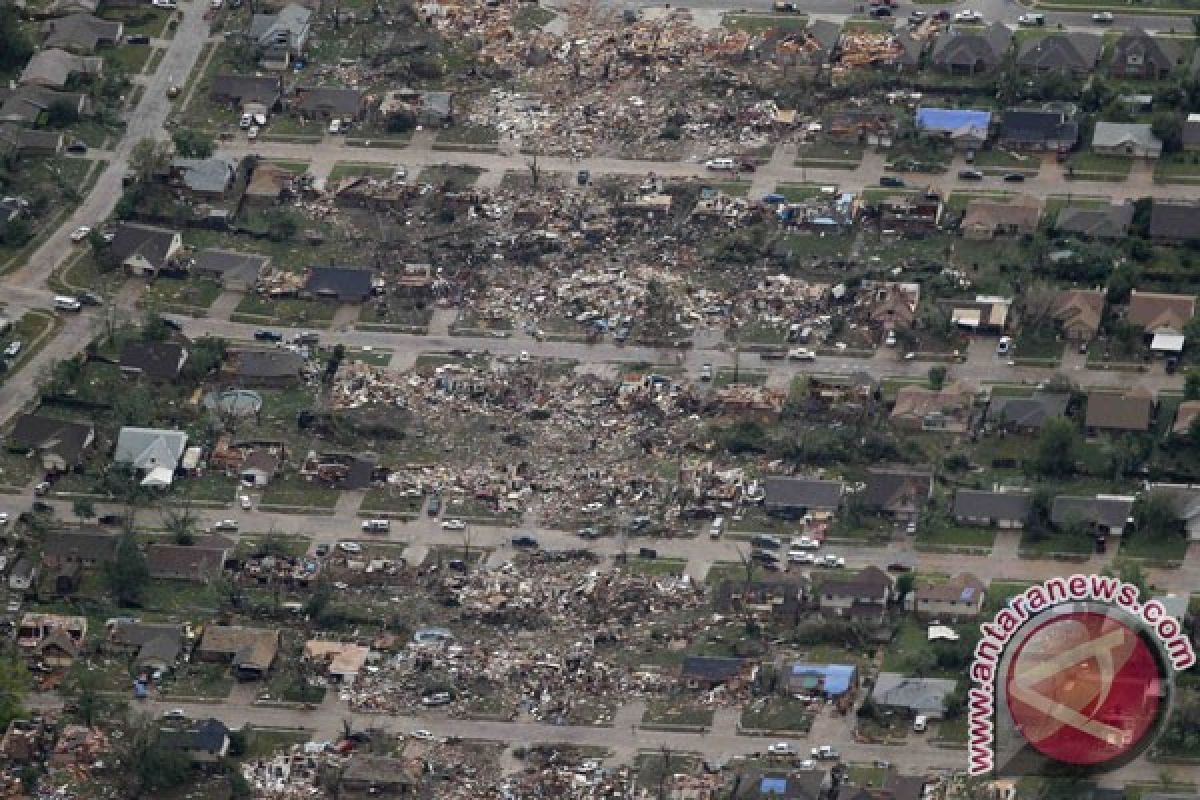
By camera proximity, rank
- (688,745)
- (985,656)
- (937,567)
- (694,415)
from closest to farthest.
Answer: (985,656), (688,745), (937,567), (694,415)

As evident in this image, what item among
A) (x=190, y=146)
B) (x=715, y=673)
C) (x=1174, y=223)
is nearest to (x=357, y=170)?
(x=190, y=146)

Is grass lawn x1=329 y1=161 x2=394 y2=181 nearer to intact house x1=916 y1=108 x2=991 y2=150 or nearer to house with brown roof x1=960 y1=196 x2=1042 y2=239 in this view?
intact house x1=916 y1=108 x2=991 y2=150

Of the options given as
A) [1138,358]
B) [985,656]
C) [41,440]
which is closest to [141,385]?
[41,440]

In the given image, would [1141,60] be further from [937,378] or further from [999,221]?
[937,378]

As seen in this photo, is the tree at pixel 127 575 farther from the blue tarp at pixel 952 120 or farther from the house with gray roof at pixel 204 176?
the blue tarp at pixel 952 120

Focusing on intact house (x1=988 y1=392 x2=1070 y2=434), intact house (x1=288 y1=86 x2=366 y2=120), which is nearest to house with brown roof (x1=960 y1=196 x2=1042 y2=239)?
intact house (x1=988 y1=392 x2=1070 y2=434)

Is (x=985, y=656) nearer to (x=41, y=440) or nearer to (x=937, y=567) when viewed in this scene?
(x=937, y=567)
